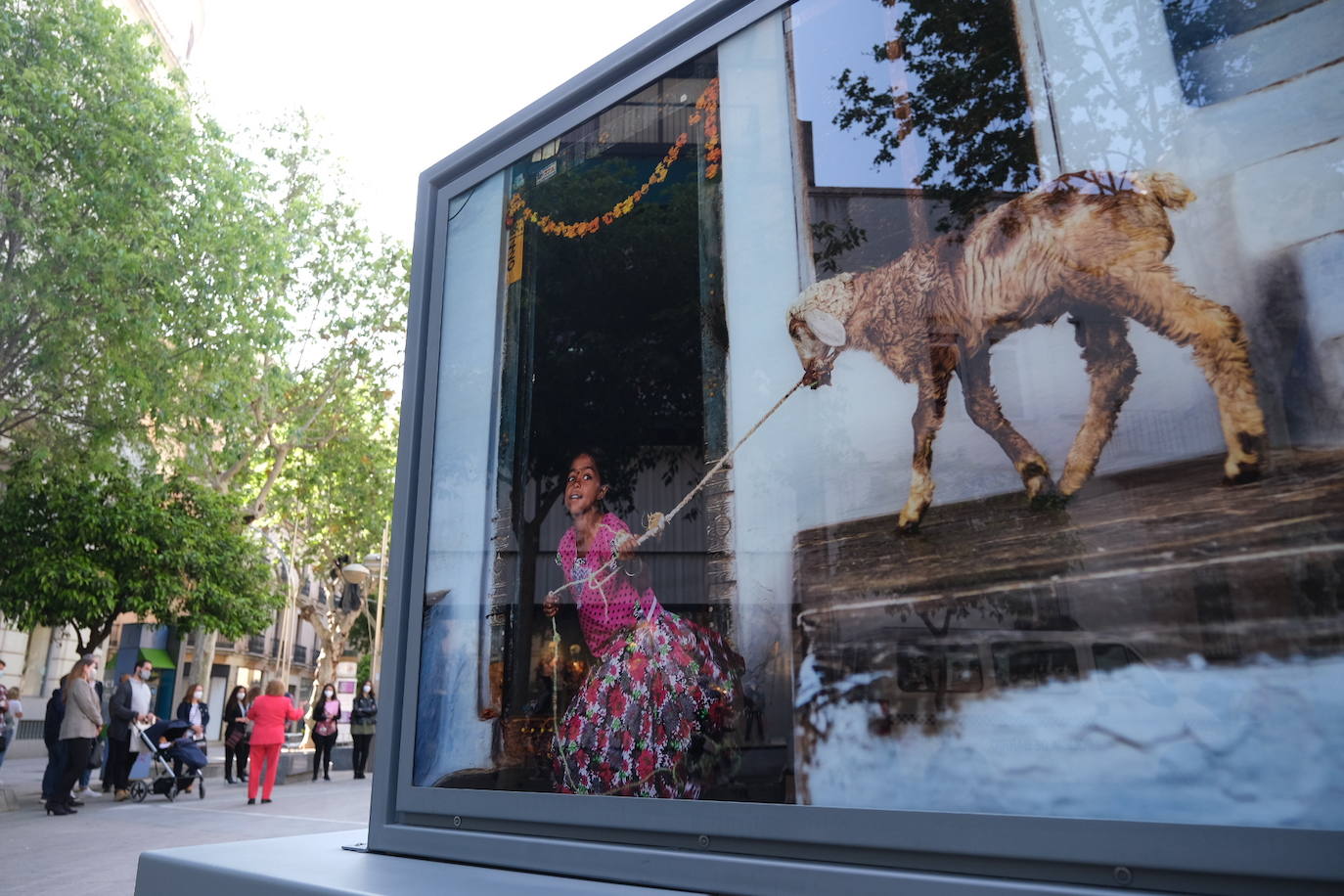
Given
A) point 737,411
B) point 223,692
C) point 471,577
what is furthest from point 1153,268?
point 223,692

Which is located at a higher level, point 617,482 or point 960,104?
point 960,104

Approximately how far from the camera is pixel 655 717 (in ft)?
8.28

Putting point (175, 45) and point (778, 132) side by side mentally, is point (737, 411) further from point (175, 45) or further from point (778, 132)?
point (175, 45)

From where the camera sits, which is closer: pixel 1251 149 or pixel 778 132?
pixel 1251 149

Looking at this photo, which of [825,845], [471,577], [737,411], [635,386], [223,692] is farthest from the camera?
[223,692]

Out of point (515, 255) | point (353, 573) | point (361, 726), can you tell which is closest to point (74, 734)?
point (361, 726)

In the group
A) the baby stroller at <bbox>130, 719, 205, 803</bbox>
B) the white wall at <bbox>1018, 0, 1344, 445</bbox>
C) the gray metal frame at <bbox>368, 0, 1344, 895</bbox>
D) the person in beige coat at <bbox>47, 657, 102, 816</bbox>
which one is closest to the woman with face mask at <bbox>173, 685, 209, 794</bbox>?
the baby stroller at <bbox>130, 719, 205, 803</bbox>

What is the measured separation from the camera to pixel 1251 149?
183cm

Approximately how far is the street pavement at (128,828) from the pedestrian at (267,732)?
282mm

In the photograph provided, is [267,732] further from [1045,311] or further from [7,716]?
[1045,311]

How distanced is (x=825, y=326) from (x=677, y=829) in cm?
119

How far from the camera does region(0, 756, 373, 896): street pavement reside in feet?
24.3

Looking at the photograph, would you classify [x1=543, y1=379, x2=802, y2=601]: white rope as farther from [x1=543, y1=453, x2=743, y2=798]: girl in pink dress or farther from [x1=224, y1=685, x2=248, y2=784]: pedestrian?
[x1=224, y1=685, x2=248, y2=784]: pedestrian

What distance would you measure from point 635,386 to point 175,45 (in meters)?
37.1
